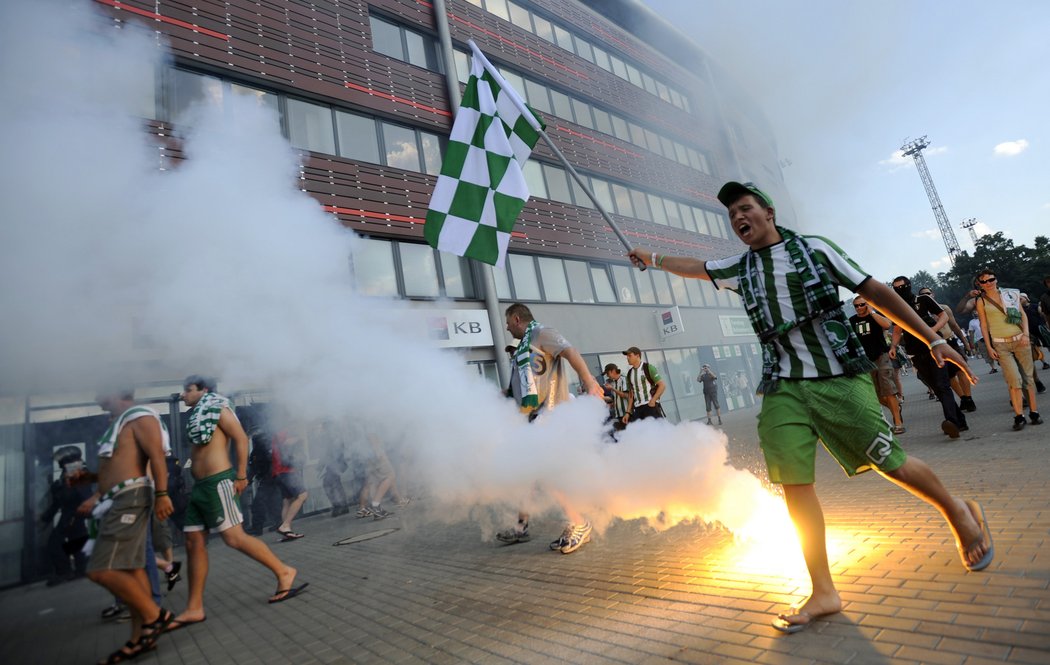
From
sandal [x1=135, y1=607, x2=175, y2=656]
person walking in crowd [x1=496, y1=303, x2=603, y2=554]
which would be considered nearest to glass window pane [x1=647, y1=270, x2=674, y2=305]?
person walking in crowd [x1=496, y1=303, x2=603, y2=554]

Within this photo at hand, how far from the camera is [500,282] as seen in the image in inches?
539

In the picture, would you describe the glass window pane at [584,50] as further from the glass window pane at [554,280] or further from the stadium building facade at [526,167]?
the glass window pane at [554,280]

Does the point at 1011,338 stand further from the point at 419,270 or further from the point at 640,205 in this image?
the point at 640,205

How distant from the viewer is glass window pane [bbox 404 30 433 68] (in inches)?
547

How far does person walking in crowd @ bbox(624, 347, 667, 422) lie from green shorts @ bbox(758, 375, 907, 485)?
4646 millimetres

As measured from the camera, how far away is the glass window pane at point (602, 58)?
20.5 m

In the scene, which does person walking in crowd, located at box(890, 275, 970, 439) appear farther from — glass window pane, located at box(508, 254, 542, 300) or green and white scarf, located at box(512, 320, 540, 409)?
glass window pane, located at box(508, 254, 542, 300)

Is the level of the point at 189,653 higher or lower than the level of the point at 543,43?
lower

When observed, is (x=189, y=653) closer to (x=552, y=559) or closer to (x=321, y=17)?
(x=552, y=559)

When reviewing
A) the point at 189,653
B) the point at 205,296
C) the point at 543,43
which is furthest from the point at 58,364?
the point at 543,43

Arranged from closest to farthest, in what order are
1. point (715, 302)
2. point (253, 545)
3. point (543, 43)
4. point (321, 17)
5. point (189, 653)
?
point (189, 653) < point (253, 545) < point (321, 17) < point (543, 43) < point (715, 302)

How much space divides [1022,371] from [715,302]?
17367 mm

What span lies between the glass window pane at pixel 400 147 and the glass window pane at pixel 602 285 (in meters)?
6.45

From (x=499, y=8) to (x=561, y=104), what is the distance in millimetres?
3439
